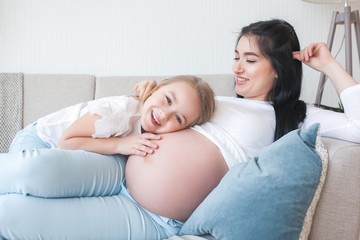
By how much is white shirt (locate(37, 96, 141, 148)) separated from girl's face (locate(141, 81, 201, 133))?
71 millimetres

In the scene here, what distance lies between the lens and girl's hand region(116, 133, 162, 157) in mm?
1122

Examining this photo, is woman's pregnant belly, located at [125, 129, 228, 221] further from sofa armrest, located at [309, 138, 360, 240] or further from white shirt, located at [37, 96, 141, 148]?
sofa armrest, located at [309, 138, 360, 240]

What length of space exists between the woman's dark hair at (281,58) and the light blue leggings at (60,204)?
73cm

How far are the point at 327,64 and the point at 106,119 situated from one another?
875mm

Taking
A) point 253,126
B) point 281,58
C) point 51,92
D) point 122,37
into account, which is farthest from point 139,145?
point 122,37

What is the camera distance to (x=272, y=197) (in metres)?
0.85

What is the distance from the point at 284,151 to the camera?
36.1 inches

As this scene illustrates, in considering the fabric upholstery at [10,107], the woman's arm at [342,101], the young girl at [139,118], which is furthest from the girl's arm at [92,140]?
the fabric upholstery at [10,107]

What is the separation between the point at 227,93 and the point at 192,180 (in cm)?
96

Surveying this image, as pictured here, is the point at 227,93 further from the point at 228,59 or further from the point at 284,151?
the point at 284,151

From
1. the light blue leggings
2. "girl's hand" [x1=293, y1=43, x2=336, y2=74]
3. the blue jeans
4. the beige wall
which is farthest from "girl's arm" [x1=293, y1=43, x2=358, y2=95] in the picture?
the blue jeans

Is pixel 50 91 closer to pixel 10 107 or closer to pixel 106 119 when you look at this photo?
pixel 10 107

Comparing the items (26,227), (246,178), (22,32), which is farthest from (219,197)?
(22,32)

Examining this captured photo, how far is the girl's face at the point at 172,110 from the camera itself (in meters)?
1.20
